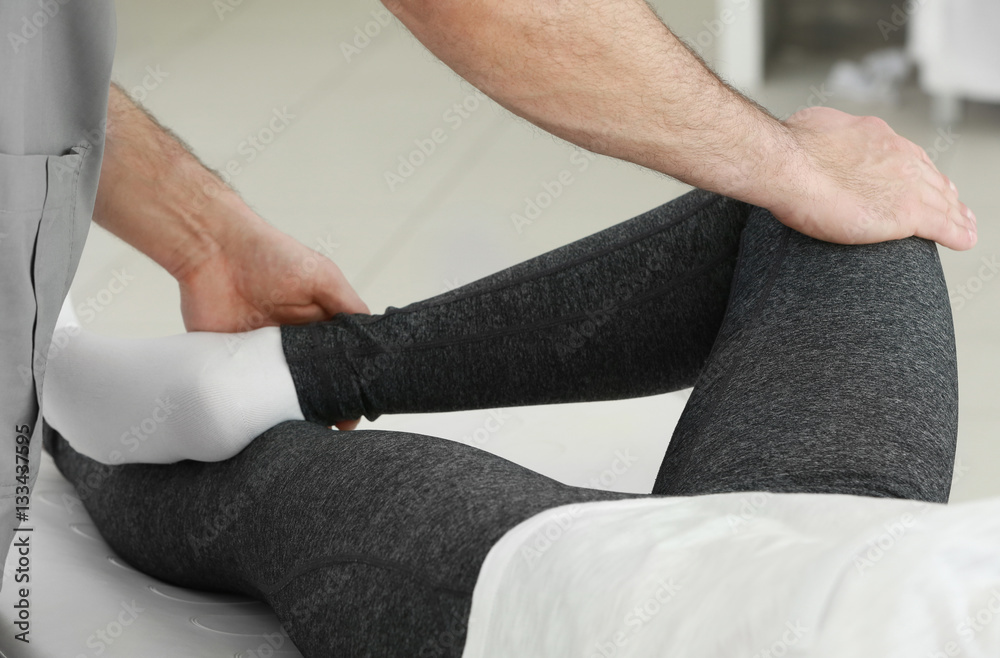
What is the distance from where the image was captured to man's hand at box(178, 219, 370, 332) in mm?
1229

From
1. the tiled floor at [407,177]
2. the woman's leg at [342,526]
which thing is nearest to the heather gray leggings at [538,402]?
the woman's leg at [342,526]

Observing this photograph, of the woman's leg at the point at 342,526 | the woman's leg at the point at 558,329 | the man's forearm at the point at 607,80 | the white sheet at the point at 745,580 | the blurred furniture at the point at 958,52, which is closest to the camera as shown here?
the white sheet at the point at 745,580

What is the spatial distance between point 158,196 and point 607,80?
2.05 ft

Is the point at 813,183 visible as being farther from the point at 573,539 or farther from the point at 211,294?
the point at 211,294

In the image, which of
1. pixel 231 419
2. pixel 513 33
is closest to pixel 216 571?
pixel 231 419

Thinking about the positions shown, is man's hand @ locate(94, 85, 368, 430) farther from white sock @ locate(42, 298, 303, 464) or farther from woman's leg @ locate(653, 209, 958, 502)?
woman's leg @ locate(653, 209, 958, 502)

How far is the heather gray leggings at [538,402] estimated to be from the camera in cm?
69

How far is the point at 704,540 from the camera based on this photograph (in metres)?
0.54

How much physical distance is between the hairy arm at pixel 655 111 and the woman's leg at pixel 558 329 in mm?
150

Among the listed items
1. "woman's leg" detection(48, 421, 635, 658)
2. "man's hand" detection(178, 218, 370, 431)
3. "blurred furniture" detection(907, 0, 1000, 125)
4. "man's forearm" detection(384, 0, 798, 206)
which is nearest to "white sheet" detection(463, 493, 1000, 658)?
"woman's leg" detection(48, 421, 635, 658)

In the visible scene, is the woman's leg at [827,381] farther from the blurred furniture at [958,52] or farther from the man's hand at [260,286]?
the blurred furniture at [958,52]

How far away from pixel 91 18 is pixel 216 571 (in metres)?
0.50

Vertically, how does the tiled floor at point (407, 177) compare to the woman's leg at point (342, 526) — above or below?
above

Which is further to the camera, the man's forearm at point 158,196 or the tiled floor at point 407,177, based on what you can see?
→ the tiled floor at point 407,177
